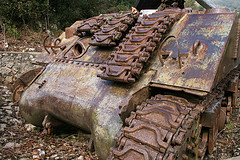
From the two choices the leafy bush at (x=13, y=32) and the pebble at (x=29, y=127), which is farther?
the leafy bush at (x=13, y=32)

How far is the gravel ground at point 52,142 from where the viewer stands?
3170mm

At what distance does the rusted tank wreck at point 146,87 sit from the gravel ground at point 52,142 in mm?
316

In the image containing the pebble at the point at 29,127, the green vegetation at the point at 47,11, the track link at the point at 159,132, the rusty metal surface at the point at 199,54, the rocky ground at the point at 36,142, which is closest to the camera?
the track link at the point at 159,132

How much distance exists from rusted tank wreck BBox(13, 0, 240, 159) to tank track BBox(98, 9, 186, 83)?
1 cm

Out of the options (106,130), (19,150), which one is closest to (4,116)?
(19,150)

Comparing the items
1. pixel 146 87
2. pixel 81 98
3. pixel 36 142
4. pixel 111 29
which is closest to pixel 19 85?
pixel 36 142

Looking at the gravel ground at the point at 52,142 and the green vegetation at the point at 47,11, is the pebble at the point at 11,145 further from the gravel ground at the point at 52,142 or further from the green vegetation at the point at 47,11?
the green vegetation at the point at 47,11

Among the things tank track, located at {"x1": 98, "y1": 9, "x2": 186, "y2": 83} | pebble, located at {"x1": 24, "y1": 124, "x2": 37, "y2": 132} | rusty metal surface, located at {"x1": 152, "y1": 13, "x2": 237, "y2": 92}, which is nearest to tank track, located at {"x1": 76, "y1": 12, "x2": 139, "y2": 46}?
tank track, located at {"x1": 98, "y1": 9, "x2": 186, "y2": 83}

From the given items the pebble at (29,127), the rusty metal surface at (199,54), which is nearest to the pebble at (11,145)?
the pebble at (29,127)

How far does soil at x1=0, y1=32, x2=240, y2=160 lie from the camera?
10.4 feet

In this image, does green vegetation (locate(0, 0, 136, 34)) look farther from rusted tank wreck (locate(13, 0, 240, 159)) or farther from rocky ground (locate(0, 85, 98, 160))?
rusted tank wreck (locate(13, 0, 240, 159))

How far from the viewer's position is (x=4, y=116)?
179 inches

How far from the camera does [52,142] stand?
369cm

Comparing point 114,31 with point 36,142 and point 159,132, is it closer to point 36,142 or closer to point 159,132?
point 159,132
